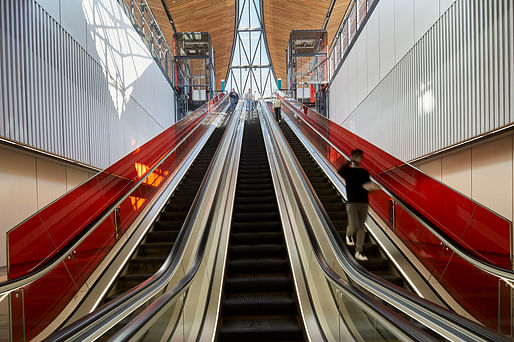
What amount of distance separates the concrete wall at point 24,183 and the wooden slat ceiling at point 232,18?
1208cm

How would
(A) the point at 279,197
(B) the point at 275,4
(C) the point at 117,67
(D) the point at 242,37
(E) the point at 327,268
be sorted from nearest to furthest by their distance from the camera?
(E) the point at 327,268 → (A) the point at 279,197 → (C) the point at 117,67 → (B) the point at 275,4 → (D) the point at 242,37

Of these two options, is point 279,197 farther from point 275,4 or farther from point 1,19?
point 275,4

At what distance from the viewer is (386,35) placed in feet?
35.0

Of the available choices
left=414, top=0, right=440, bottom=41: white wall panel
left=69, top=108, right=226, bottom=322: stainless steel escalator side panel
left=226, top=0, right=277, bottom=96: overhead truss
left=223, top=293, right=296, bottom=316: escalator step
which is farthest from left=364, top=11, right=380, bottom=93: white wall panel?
left=226, top=0, right=277, bottom=96: overhead truss

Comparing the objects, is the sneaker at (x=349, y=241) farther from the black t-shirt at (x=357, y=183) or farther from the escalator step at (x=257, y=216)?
the escalator step at (x=257, y=216)

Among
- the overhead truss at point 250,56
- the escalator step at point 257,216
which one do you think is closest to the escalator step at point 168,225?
the escalator step at point 257,216

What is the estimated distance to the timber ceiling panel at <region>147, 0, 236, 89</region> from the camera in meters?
21.7

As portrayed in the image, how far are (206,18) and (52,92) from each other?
20.9 metres

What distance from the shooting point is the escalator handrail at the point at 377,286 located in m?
2.28

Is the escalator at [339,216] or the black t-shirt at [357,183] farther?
the black t-shirt at [357,183]

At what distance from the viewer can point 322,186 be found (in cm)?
774

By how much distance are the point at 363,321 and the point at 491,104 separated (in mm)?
4338

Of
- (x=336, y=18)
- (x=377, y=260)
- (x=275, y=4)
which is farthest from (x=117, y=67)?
(x=275, y=4)

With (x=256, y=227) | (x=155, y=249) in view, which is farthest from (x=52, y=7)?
(x=256, y=227)
